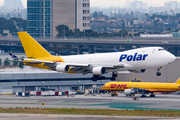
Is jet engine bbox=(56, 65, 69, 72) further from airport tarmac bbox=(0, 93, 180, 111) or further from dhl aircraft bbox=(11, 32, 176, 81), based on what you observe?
airport tarmac bbox=(0, 93, 180, 111)

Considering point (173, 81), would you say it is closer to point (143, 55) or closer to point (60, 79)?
point (60, 79)

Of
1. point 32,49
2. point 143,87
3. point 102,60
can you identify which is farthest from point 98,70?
point 143,87

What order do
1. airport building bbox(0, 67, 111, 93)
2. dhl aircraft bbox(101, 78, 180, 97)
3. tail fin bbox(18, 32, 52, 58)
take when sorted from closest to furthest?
tail fin bbox(18, 32, 52, 58), dhl aircraft bbox(101, 78, 180, 97), airport building bbox(0, 67, 111, 93)

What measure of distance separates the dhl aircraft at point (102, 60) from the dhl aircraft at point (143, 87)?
4499 centimetres

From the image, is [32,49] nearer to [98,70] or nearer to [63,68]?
[63,68]

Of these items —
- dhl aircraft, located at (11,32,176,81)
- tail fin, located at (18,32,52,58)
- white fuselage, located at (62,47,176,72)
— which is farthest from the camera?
tail fin, located at (18,32,52,58)

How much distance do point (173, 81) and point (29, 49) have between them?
212 ft

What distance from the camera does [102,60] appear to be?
78.5 meters

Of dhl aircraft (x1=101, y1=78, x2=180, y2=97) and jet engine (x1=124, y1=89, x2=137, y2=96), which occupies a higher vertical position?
dhl aircraft (x1=101, y1=78, x2=180, y2=97)

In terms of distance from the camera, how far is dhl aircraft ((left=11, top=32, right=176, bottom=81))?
74.9 m

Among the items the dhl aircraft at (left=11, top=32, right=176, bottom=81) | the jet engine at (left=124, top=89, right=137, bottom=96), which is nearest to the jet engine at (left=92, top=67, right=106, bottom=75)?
the dhl aircraft at (left=11, top=32, right=176, bottom=81)

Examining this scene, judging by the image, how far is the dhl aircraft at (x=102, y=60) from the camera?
74875 mm

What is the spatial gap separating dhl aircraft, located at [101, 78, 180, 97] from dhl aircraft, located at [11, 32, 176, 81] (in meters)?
45.0

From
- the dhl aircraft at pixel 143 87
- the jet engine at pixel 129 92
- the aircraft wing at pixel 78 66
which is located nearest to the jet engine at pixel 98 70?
the aircraft wing at pixel 78 66
